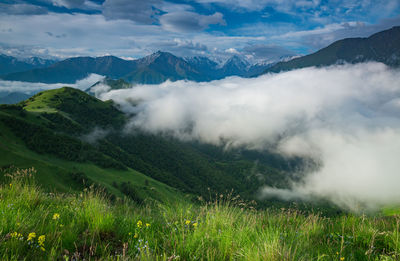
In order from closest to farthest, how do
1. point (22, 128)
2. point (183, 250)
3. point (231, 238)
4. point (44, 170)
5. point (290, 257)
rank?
point (290, 257) < point (183, 250) < point (231, 238) < point (44, 170) < point (22, 128)

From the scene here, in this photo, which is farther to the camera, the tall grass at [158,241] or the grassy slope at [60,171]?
the grassy slope at [60,171]

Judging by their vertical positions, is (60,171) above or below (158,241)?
below

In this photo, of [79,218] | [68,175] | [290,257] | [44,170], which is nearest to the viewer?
[290,257]

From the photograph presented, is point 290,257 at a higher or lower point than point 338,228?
higher

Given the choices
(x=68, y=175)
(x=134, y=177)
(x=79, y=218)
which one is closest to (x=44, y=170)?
(x=68, y=175)

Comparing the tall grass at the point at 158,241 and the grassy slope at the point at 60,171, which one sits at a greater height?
the tall grass at the point at 158,241

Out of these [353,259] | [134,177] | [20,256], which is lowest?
[134,177]

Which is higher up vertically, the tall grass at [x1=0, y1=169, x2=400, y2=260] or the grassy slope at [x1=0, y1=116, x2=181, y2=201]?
the tall grass at [x1=0, y1=169, x2=400, y2=260]

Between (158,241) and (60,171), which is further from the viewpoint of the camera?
(60,171)

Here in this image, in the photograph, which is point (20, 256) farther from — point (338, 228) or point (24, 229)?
point (338, 228)

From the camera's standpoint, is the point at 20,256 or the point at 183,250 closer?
the point at 20,256

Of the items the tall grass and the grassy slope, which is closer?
the tall grass

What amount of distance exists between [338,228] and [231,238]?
396 centimetres

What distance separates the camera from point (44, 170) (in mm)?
111375
